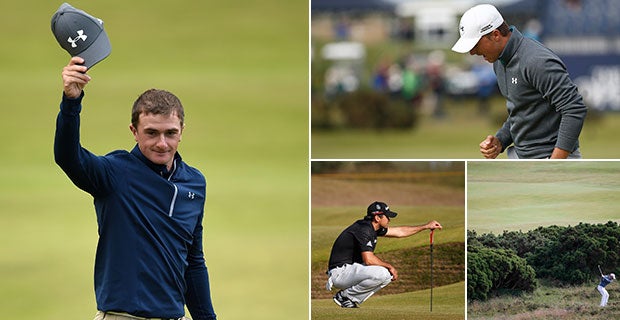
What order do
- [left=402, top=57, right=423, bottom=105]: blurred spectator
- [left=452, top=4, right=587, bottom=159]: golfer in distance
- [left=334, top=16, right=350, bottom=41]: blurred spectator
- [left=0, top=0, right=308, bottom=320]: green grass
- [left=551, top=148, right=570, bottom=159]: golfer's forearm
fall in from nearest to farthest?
[left=452, top=4, right=587, bottom=159]: golfer in distance → [left=551, top=148, right=570, bottom=159]: golfer's forearm → [left=0, top=0, right=308, bottom=320]: green grass → [left=334, top=16, right=350, bottom=41]: blurred spectator → [left=402, top=57, right=423, bottom=105]: blurred spectator

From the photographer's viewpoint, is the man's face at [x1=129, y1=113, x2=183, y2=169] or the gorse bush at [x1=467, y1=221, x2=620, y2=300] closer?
the man's face at [x1=129, y1=113, x2=183, y2=169]

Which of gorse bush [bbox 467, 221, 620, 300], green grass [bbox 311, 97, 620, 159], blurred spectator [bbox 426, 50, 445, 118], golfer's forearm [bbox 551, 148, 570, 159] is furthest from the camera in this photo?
blurred spectator [bbox 426, 50, 445, 118]

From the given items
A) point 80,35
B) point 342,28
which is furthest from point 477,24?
point 342,28

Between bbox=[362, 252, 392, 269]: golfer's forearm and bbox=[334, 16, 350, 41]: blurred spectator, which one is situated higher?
bbox=[334, 16, 350, 41]: blurred spectator

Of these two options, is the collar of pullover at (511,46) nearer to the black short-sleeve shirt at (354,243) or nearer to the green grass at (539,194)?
the green grass at (539,194)

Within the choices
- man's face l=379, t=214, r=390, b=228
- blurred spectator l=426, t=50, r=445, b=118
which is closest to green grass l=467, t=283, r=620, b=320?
man's face l=379, t=214, r=390, b=228

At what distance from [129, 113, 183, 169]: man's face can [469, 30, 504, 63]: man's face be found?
1806mm

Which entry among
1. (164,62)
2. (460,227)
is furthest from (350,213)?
(164,62)

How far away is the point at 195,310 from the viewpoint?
439cm

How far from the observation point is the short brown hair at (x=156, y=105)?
4082 mm

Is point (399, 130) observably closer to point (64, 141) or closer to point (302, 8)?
point (302, 8)

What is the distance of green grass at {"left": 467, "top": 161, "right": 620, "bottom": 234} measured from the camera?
18.1ft

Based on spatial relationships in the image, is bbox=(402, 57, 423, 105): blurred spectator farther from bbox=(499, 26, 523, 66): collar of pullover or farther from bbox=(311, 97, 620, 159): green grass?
bbox=(499, 26, 523, 66): collar of pullover

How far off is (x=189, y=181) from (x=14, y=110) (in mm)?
13741
